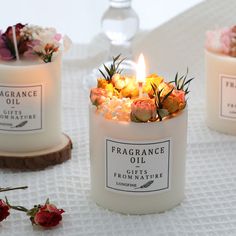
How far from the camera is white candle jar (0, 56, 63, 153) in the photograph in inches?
50.9

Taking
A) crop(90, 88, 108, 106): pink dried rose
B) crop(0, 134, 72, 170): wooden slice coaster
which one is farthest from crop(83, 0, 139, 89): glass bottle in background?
crop(90, 88, 108, 106): pink dried rose

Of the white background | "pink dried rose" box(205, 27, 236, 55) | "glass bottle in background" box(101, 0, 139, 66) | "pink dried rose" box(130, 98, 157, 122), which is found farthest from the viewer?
the white background

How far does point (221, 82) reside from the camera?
1.48 m

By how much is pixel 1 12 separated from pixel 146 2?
41cm

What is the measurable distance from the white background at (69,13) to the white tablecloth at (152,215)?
471mm

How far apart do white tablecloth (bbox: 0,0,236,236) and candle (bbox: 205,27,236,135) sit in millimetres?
25

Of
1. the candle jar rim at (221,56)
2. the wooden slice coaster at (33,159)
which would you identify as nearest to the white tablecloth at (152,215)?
the wooden slice coaster at (33,159)

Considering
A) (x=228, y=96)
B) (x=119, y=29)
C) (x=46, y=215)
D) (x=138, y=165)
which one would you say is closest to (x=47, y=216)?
(x=46, y=215)

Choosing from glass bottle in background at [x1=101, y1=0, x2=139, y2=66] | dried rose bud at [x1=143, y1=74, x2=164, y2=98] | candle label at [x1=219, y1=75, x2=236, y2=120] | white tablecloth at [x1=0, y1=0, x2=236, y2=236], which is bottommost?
white tablecloth at [x1=0, y1=0, x2=236, y2=236]

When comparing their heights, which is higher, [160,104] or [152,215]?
[160,104]

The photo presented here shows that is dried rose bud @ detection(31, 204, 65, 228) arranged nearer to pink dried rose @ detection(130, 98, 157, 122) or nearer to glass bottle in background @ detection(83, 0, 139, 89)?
pink dried rose @ detection(130, 98, 157, 122)

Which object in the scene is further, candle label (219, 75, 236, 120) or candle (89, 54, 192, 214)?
candle label (219, 75, 236, 120)

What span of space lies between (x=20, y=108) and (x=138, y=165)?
26cm

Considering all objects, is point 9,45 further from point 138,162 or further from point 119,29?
point 119,29
